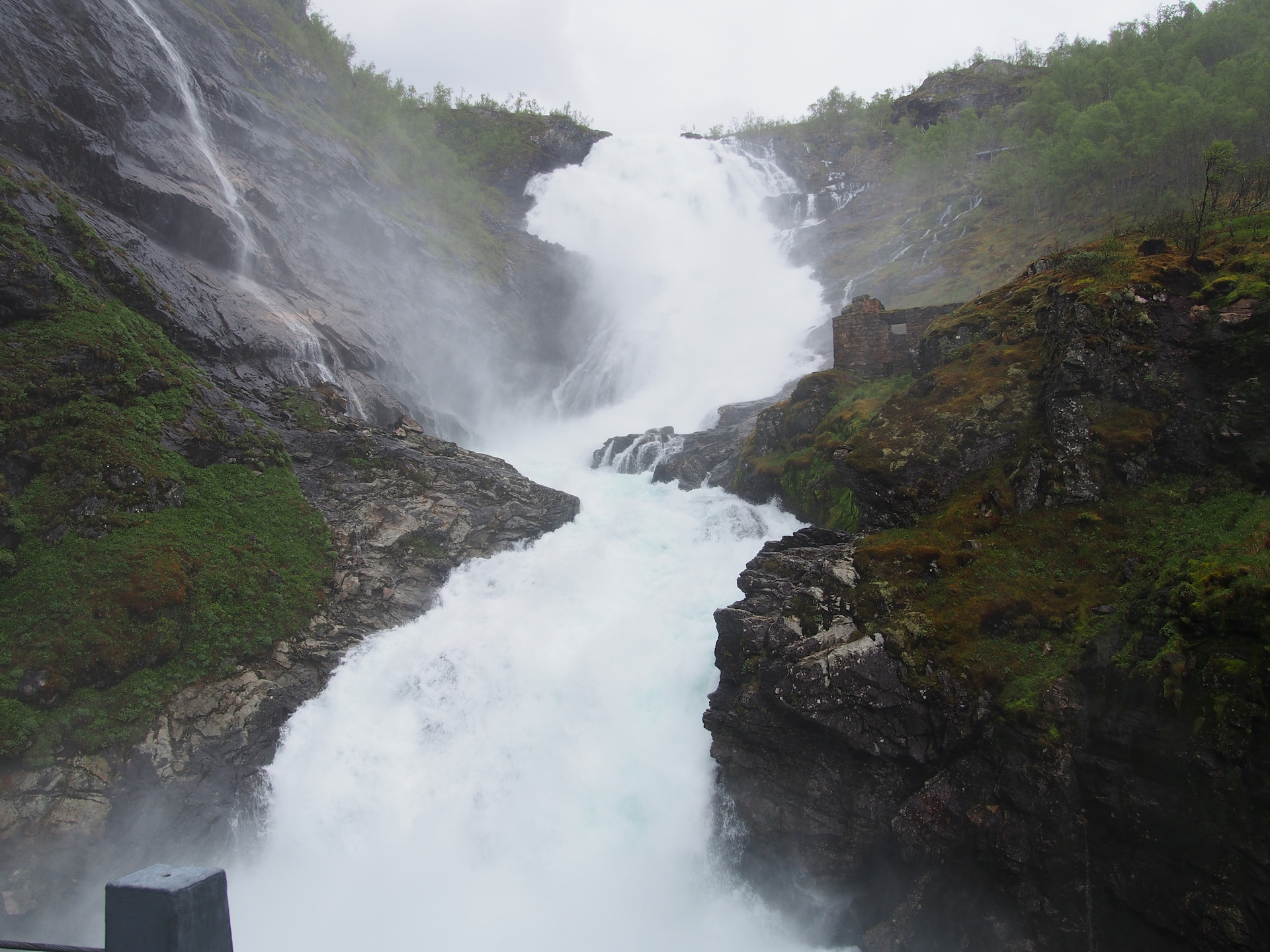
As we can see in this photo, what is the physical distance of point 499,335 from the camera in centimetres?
4225

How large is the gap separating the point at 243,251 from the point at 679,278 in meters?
34.2

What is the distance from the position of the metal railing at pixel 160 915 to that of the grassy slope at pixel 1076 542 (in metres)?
9.68

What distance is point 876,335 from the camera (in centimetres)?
2219

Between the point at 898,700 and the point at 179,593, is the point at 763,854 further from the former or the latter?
the point at 179,593

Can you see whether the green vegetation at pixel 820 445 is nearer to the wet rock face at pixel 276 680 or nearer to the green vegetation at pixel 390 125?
the wet rock face at pixel 276 680

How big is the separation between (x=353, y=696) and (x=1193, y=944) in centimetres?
1481

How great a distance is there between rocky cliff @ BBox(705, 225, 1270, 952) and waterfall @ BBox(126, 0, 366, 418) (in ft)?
60.3

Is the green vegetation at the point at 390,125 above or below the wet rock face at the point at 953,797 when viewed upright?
above

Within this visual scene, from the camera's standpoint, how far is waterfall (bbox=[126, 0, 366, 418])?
23.9 metres

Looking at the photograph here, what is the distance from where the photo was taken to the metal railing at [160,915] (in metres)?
2.21

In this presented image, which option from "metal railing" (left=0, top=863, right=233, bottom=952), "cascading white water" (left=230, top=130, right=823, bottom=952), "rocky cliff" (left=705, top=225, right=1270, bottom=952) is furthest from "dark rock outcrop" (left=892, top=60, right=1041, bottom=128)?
"metal railing" (left=0, top=863, right=233, bottom=952)

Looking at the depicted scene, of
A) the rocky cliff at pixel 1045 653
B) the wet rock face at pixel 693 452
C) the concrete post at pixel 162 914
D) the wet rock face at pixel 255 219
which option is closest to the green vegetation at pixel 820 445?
the wet rock face at pixel 693 452

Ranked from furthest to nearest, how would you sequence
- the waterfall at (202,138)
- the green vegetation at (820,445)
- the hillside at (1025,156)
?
1. the hillside at (1025,156)
2. the waterfall at (202,138)
3. the green vegetation at (820,445)

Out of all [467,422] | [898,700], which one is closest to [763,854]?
[898,700]
